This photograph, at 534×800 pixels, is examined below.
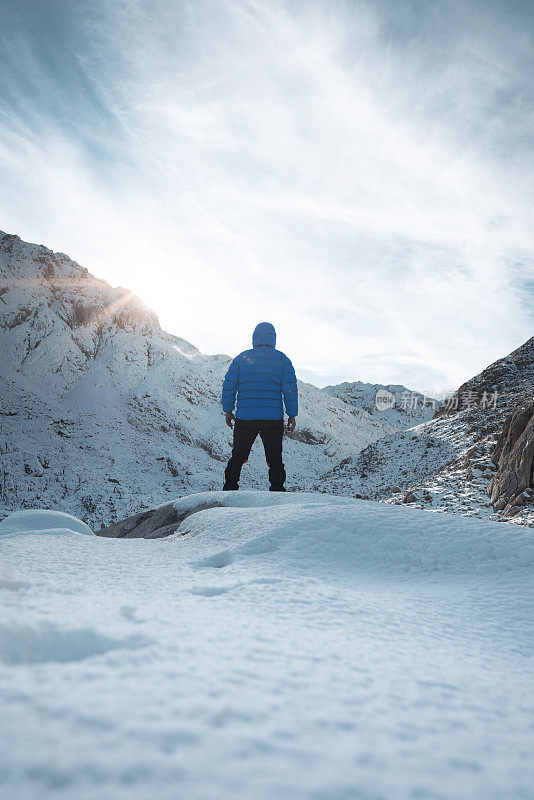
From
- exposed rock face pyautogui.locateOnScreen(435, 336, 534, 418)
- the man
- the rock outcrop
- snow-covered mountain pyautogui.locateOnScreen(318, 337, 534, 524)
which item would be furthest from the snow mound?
exposed rock face pyautogui.locateOnScreen(435, 336, 534, 418)

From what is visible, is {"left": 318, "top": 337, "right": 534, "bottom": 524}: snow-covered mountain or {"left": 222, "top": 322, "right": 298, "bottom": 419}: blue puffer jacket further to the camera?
{"left": 318, "top": 337, "right": 534, "bottom": 524}: snow-covered mountain

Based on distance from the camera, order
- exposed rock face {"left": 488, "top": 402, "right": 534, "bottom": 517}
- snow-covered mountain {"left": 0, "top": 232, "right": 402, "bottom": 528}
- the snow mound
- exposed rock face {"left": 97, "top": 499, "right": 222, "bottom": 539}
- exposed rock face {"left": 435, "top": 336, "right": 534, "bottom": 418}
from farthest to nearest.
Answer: exposed rock face {"left": 435, "top": 336, "right": 534, "bottom": 418}
snow-covered mountain {"left": 0, "top": 232, "right": 402, "bottom": 528}
exposed rock face {"left": 488, "top": 402, "right": 534, "bottom": 517}
exposed rock face {"left": 97, "top": 499, "right": 222, "bottom": 539}
the snow mound

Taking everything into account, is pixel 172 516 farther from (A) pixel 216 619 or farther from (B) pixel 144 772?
(B) pixel 144 772

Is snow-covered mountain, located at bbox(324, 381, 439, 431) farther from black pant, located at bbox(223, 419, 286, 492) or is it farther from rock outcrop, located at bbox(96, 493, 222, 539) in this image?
rock outcrop, located at bbox(96, 493, 222, 539)

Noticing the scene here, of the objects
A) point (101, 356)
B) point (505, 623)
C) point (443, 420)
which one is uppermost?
point (101, 356)

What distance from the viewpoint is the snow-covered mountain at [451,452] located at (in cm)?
712

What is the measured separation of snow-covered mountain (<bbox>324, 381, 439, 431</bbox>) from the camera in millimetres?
37406

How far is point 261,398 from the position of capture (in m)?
4.72

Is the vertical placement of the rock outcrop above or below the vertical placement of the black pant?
below

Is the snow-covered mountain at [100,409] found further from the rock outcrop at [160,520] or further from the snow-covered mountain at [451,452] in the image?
the rock outcrop at [160,520]

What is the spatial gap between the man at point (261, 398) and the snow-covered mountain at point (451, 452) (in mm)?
3469

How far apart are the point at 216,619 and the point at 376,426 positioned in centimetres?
2655

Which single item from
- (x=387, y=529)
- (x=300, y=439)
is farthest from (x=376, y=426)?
(x=387, y=529)

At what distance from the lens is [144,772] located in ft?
1.59
